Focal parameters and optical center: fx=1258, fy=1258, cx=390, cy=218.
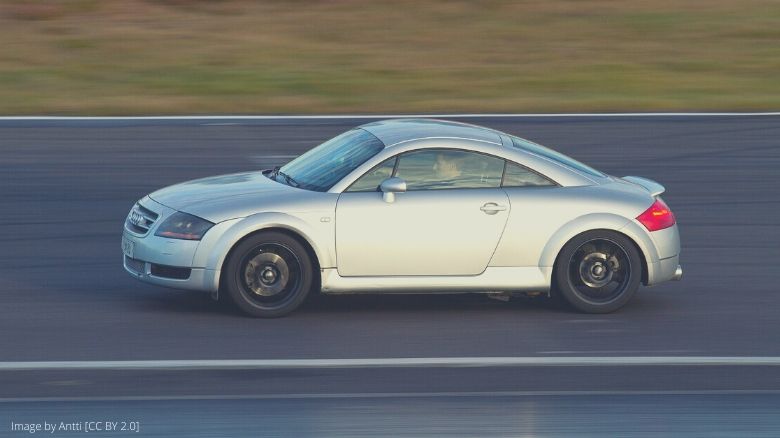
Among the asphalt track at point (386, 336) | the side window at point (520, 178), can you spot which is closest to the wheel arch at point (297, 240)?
the asphalt track at point (386, 336)

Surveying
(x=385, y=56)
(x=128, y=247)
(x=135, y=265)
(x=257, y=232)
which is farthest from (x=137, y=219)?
(x=385, y=56)

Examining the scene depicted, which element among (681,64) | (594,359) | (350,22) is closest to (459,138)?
(594,359)

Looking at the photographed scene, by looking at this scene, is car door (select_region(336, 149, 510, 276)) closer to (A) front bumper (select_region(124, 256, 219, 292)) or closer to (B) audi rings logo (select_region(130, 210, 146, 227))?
(A) front bumper (select_region(124, 256, 219, 292))

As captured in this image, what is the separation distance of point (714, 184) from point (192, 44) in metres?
12.5

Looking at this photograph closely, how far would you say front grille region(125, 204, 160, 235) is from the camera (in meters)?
8.76

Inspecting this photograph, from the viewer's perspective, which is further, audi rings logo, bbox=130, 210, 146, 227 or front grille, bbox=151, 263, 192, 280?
audi rings logo, bbox=130, 210, 146, 227

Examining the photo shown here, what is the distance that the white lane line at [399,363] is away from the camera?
7.31 m

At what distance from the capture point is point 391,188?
8.55 meters

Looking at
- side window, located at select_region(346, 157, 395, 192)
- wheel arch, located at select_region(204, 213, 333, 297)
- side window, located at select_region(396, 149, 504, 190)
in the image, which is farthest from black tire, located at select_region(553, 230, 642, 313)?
wheel arch, located at select_region(204, 213, 333, 297)

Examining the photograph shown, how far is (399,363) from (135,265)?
235 cm

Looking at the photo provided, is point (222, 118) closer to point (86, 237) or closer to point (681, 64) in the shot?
Answer: point (86, 237)

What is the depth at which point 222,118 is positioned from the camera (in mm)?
17406

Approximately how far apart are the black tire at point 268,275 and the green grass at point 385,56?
9893 millimetres

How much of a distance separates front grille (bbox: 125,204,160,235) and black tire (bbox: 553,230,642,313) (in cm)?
285
